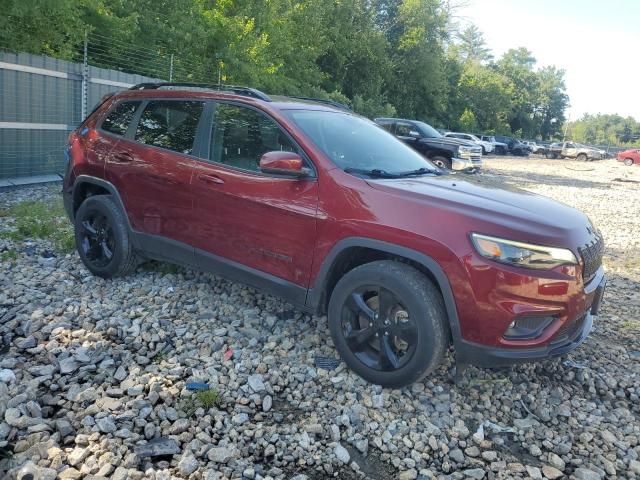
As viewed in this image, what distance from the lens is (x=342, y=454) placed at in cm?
290

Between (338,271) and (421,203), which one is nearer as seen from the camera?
(421,203)

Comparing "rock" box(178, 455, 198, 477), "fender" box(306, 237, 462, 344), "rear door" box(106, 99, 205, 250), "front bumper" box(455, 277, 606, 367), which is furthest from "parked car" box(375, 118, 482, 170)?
"rock" box(178, 455, 198, 477)

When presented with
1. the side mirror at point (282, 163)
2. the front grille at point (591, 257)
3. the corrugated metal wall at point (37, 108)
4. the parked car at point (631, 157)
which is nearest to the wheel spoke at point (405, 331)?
the front grille at point (591, 257)

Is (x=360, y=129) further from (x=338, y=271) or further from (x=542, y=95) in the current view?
(x=542, y=95)

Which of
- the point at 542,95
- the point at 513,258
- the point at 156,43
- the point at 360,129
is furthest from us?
→ the point at 542,95

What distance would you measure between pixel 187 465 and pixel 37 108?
30.3ft

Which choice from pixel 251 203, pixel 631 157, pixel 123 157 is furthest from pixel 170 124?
pixel 631 157

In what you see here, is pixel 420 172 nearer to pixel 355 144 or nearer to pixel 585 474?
pixel 355 144

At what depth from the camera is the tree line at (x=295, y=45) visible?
10.4m

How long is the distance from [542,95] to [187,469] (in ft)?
292

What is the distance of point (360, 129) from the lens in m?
4.54

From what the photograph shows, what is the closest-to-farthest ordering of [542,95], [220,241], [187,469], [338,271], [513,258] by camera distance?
[187,469] < [513,258] < [338,271] < [220,241] < [542,95]

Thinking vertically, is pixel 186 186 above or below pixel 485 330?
above

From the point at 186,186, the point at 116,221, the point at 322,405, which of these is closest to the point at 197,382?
the point at 322,405
